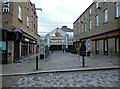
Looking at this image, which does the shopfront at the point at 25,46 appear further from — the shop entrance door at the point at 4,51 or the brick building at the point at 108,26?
the brick building at the point at 108,26

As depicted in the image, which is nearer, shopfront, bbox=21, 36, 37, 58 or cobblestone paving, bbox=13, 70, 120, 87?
cobblestone paving, bbox=13, 70, 120, 87

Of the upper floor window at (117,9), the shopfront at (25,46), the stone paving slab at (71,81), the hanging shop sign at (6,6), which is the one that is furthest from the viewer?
the upper floor window at (117,9)

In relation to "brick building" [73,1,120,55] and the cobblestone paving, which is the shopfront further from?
"brick building" [73,1,120,55]

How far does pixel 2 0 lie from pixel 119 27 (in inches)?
572

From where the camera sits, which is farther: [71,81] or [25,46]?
[25,46]

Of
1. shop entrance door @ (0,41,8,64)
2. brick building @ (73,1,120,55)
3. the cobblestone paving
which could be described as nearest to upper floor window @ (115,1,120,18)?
brick building @ (73,1,120,55)

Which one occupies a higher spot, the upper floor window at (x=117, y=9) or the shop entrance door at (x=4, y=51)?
the upper floor window at (x=117, y=9)

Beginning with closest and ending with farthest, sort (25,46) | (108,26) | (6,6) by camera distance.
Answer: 1. (6,6)
2. (25,46)
3. (108,26)

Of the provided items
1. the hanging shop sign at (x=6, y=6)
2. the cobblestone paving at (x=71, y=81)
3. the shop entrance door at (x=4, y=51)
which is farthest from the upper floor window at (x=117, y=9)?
the shop entrance door at (x=4, y=51)

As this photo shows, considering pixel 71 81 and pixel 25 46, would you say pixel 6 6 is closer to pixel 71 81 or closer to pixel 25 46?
pixel 25 46

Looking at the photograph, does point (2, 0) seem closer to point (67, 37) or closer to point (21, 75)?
point (21, 75)

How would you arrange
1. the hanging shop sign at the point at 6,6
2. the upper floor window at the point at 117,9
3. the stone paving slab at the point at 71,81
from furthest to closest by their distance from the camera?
the upper floor window at the point at 117,9
the hanging shop sign at the point at 6,6
the stone paving slab at the point at 71,81

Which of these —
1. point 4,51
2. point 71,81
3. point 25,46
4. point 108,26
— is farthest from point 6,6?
point 108,26

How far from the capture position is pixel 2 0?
8062 millimetres
